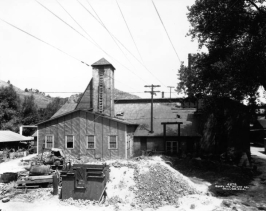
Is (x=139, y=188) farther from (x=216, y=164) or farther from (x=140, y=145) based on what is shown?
(x=140, y=145)

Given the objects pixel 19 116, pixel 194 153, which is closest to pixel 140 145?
pixel 194 153

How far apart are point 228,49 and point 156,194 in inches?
588

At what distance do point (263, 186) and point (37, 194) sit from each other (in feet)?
50.5

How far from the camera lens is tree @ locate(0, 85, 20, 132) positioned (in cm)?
4612

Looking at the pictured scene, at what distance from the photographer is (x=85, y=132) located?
24.2 meters

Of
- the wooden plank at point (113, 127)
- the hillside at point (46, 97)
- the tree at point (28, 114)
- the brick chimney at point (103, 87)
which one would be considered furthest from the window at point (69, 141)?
the tree at point (28, 114)

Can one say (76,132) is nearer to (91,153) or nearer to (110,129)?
(91,153)

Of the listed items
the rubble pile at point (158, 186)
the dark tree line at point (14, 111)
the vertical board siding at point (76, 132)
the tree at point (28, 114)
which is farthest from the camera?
the tree at point (28, 114)

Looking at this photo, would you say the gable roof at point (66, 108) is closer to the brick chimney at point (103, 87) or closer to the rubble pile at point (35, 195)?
the brick chimney at point (103, 87)

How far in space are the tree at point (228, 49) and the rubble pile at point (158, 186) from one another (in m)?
8.54

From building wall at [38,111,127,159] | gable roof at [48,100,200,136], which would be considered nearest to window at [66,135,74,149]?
building wall at [38,111,127,159]

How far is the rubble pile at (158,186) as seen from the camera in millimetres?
13594

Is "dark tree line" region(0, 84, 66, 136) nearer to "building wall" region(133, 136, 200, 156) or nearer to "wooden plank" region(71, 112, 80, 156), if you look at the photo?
"wooden plank" region(71, 112, 80, 156)

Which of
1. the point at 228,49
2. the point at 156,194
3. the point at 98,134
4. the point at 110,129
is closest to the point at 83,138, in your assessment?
the point at 98,134
